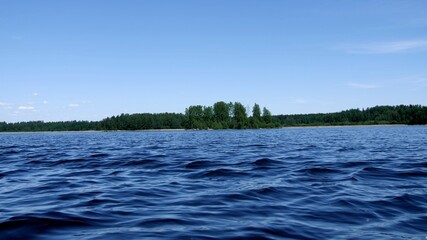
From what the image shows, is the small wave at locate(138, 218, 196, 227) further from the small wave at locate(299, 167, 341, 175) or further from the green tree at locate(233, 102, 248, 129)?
the green tree at locate(233, 102, 248, 129)

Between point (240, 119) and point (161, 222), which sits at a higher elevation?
point (240, 119)

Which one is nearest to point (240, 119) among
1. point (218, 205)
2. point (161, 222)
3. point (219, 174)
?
point (219, 174)

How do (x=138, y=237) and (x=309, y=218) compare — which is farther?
(x=309, y=218)

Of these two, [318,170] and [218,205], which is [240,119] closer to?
[318,170]

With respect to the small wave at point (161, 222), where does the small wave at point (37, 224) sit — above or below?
above

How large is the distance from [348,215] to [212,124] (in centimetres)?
Answer: 18568

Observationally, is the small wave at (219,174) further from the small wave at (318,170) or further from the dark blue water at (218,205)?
the small wave at (318,170)

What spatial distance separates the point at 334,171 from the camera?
16.5 m

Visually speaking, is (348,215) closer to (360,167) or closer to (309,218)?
(309,218)

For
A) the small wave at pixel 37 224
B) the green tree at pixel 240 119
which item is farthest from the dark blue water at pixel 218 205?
the green tree at pixel 240 119

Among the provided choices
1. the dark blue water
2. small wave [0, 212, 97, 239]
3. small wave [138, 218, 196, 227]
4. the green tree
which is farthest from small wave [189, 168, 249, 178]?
the green tree

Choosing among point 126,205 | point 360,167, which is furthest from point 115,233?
point 360,167

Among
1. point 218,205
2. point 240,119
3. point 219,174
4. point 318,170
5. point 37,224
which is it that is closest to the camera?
point 37,224

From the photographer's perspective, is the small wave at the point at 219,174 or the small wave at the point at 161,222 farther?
the small wave at the point at 219,174
